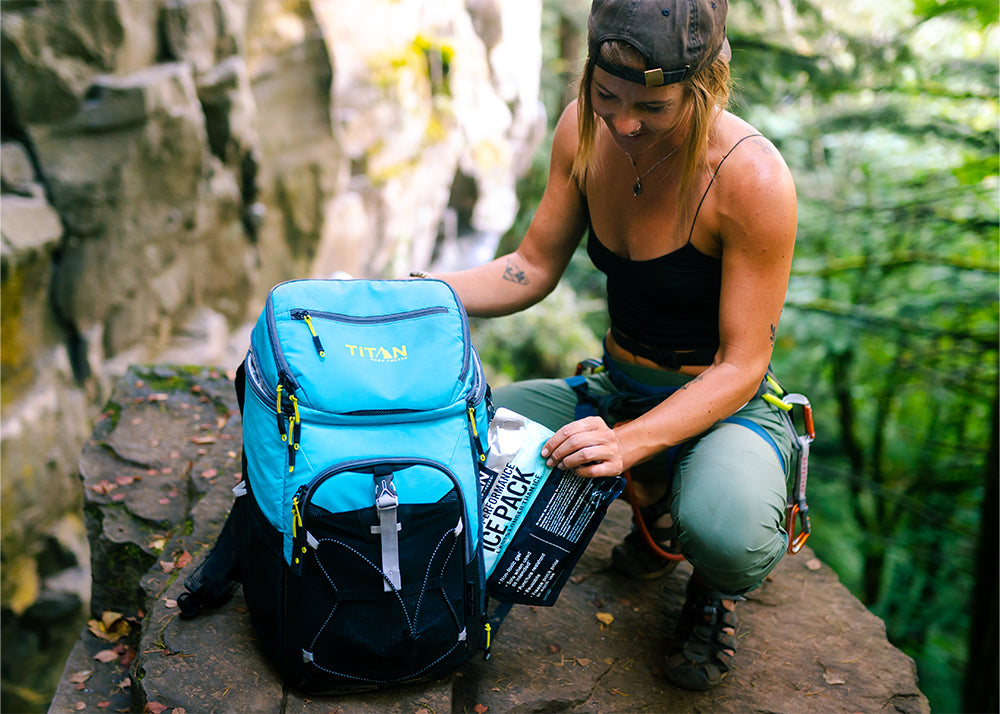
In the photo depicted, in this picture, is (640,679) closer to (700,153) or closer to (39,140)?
(700,153)

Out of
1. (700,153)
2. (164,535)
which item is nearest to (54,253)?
(164,535)

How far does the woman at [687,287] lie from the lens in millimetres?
1738

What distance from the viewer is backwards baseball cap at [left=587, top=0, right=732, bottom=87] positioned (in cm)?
169

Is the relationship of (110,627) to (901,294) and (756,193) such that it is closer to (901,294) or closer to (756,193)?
(756,193)

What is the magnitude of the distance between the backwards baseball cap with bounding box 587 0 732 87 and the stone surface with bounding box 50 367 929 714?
1.49 m

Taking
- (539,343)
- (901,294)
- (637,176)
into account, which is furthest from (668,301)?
(539,343)

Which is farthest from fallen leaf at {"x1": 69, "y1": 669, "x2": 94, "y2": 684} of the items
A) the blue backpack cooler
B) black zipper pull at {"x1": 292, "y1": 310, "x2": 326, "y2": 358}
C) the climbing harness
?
the climbing harness

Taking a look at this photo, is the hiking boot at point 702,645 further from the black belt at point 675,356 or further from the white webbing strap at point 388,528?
the white webbing strap at point 388,528

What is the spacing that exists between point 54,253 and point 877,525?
20.5ft

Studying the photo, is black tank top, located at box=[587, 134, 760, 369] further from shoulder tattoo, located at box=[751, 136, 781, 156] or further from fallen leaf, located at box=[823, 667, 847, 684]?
fallen leaf, located at box=[823, 667, 847, 684]

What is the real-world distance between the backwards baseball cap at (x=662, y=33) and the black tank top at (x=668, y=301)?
0.28 m

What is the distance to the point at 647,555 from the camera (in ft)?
7.81

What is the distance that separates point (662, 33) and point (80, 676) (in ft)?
7.57

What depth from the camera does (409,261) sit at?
8000mm
